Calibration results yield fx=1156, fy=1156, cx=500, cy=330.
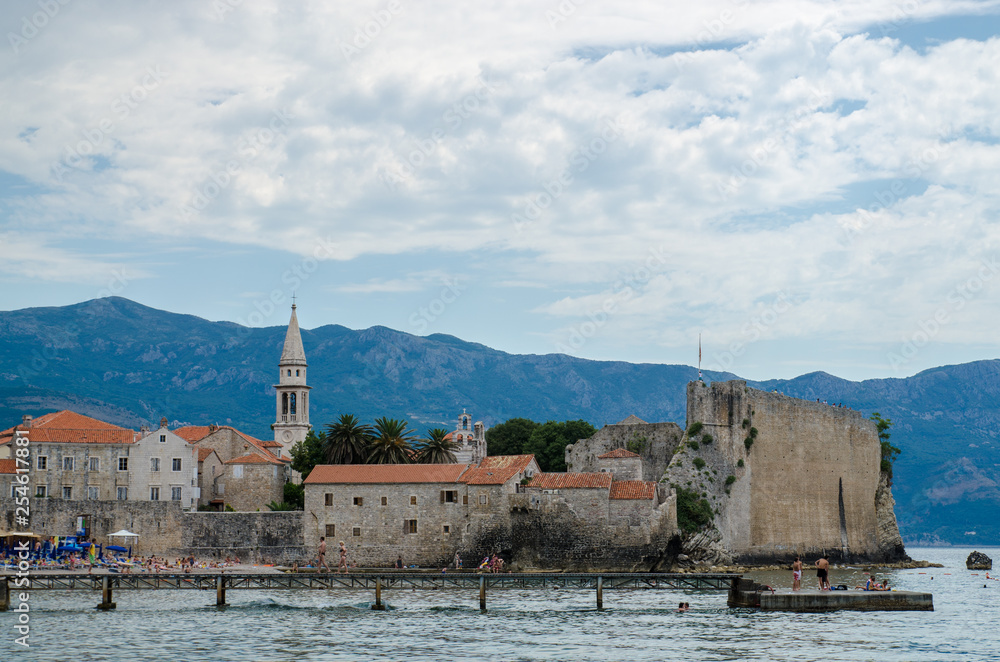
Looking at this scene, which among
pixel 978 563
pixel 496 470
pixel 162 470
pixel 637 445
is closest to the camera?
pixel 496 470

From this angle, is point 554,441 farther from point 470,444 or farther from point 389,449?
point 389,449

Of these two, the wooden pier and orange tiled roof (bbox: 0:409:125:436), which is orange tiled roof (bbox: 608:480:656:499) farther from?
orange tiled roof (bbox: 0:409:125:436)

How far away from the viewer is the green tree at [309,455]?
280 feet

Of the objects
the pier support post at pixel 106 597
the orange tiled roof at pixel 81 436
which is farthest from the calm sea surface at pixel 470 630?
the orange tiled roof at pixel 81 436

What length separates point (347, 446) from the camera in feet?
270

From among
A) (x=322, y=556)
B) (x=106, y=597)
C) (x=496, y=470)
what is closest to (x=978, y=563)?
(x=496, y=470)

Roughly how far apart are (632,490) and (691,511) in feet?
22.5

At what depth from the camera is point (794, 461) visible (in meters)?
88.3

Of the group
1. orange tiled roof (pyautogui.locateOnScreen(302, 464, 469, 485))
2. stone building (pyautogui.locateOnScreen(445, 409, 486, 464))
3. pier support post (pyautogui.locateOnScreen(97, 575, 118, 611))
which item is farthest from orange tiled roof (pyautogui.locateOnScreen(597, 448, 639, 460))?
pier support post (pyautogui.locateOnScreen(97, 575, 118, 611))

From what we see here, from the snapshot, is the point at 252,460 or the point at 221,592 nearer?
the point at 221,592

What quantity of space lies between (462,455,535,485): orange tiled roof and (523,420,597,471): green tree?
16.9m

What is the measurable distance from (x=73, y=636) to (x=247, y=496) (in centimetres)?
3501

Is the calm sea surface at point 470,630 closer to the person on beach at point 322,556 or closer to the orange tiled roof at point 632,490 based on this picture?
the person on beach at point 322,556

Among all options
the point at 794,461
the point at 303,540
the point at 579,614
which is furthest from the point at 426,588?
the point at 794,461
